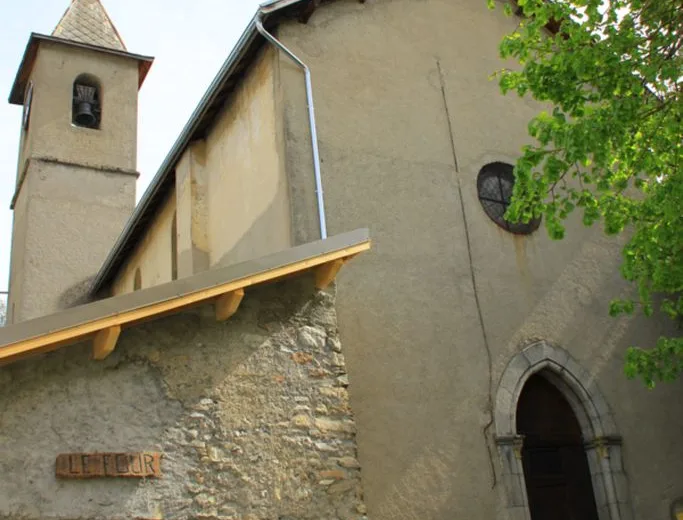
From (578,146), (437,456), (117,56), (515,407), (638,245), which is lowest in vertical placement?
(437,456)

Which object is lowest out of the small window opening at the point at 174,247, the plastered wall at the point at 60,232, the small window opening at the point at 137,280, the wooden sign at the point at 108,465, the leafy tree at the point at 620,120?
the wooden sign at the point at 108,465

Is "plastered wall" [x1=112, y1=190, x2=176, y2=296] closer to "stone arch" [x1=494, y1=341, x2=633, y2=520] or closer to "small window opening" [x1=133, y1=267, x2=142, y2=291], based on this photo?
"small window opening" [x1=133, y1=267, x2=142, y2=291]

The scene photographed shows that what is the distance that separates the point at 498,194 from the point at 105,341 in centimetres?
583

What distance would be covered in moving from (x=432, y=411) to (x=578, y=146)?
3.04 m

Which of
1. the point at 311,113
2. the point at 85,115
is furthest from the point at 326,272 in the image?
the point at 85,115

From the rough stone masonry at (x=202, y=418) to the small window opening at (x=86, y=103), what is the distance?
1341cm

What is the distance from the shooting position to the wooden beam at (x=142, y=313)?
16.1 ft

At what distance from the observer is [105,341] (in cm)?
531

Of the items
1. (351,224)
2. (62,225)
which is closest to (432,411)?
(351,224)

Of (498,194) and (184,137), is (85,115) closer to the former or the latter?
(184,137)

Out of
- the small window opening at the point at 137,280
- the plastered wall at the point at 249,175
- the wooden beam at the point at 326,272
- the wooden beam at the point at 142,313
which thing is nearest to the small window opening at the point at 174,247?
the plastered wall at the point at 249,175

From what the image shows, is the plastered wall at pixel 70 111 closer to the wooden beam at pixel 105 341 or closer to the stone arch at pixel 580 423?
the stone arch at pixel 580 423

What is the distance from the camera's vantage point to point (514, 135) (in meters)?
10.2

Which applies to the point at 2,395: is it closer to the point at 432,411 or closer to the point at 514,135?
the point at 432,411
